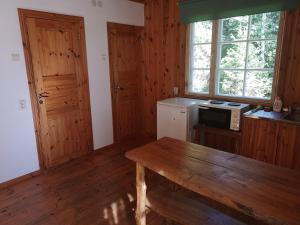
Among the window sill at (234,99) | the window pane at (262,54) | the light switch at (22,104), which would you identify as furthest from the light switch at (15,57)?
the window pane at (262,54)

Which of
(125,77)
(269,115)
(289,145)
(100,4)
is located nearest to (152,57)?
(125,77)

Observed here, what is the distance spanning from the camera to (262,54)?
3012 millimetres

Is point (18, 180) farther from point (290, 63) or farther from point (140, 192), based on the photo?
point (290, 63)

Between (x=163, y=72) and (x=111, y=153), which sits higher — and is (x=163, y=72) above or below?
above

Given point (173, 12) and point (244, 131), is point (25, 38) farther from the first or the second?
point (244, 131)

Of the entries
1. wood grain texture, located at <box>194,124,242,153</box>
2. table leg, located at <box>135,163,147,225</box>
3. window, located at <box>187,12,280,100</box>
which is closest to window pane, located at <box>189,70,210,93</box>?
window, located at <box>187,12,280,100</box>

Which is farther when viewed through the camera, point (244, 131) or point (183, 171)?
point (244, 131)

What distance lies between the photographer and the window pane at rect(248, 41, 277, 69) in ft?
9.60

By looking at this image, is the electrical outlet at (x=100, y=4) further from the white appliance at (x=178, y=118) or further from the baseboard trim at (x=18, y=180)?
the baseboard trim at (x=18, y=180)

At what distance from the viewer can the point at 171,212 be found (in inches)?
69.9

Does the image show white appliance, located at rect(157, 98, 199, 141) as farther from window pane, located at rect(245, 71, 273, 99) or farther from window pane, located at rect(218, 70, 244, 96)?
window pane, located at rect(245, 71, 273, 99)

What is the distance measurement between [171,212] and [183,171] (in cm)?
51

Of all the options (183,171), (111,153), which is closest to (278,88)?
(183,171)

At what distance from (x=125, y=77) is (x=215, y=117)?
1777 millimetres
